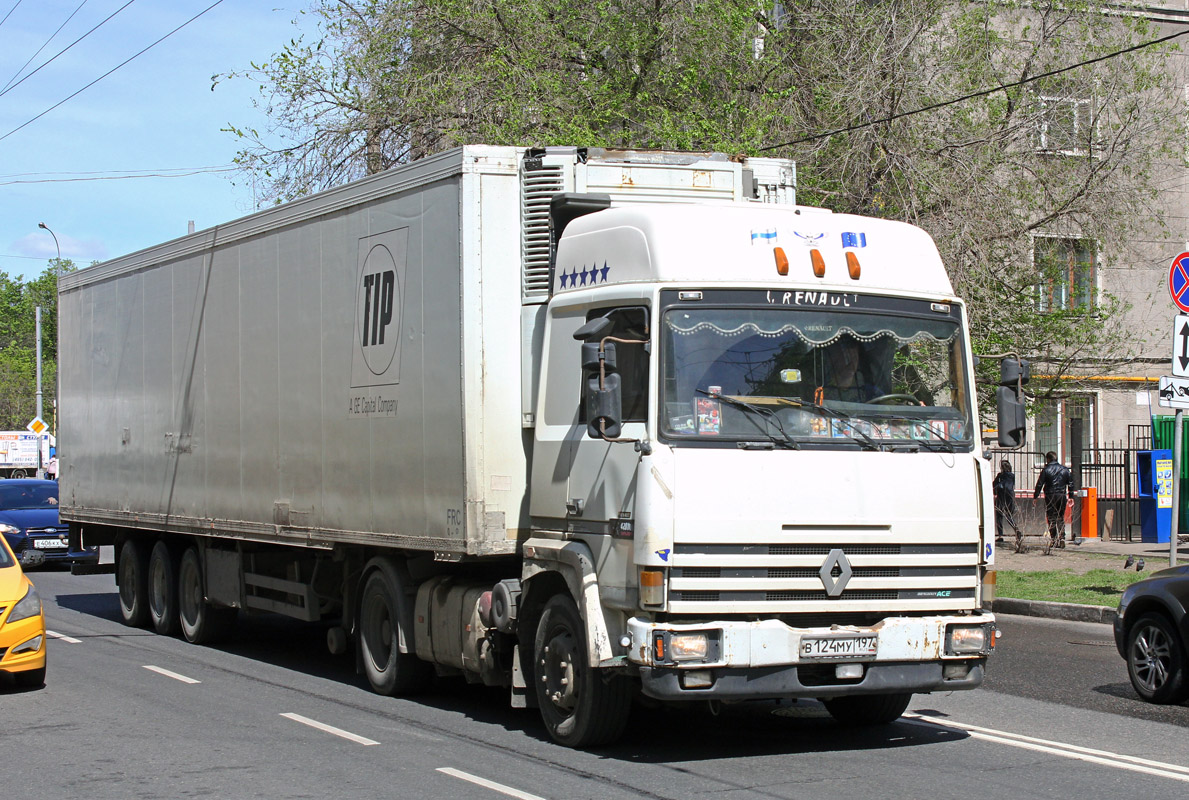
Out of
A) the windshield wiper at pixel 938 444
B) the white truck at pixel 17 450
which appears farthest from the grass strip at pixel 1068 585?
the white truck at pixel 17 450

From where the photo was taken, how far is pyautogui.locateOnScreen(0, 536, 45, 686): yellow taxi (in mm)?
10477

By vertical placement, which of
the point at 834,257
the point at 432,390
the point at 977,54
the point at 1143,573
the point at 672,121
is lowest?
the point at 1143,573

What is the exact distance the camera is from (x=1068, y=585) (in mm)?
17734

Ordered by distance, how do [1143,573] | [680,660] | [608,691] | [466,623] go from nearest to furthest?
1. [680,660]
2. [608,691]
3. [466,623]
4. [1143,573]

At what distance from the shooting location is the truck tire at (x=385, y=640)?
33.7ft

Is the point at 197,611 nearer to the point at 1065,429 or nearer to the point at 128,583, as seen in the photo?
the point at 128,583

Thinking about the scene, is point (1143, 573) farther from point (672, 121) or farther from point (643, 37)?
point (643, 37)

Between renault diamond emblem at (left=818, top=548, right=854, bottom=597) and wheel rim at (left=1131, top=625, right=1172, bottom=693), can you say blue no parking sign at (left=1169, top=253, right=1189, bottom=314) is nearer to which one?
wheel rim at (left=1131, top=625, right=1172, bottom=693)

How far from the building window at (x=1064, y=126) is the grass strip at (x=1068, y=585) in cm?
678

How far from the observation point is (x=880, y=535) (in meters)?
7.82

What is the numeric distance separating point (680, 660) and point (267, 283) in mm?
6265

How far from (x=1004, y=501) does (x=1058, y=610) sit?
9625mm

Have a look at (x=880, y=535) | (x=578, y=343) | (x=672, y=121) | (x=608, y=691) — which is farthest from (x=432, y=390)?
(x=672, y=121)

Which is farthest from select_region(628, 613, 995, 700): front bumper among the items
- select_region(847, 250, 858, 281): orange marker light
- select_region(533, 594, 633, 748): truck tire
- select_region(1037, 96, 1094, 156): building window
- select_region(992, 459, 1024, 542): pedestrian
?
select_region(1037, 96, 1094, 156): building window
